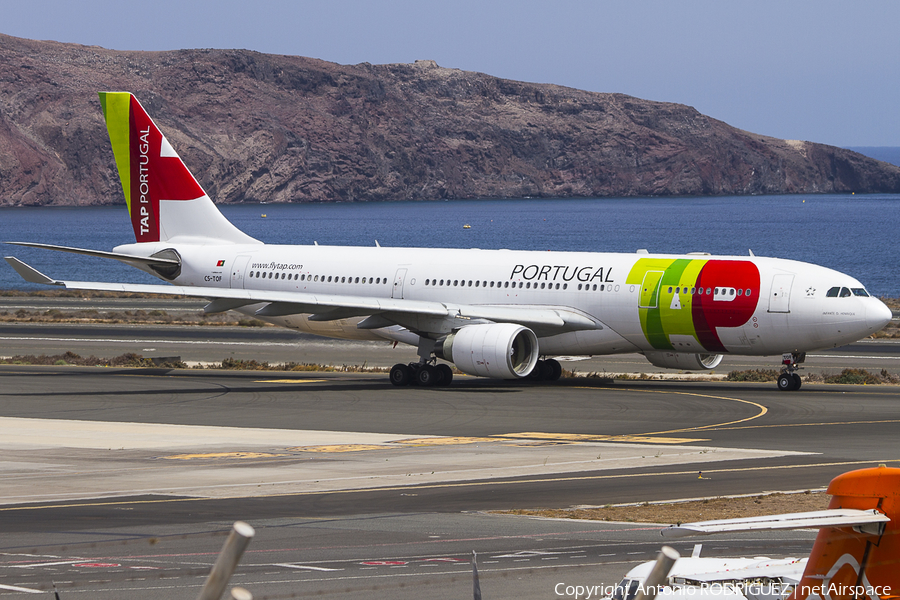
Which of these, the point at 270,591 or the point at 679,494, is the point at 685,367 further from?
the point at 270,591

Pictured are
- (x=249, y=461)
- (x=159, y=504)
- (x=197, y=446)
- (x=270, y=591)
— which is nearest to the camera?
(x=270, y=591)

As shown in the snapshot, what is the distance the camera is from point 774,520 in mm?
5805

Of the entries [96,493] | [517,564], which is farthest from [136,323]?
[517,564]

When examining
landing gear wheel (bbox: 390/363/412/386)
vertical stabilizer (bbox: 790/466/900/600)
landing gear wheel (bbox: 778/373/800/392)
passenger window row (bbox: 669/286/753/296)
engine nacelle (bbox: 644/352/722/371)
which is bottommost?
landing gear wheel (bbox: 390/363/412/386)

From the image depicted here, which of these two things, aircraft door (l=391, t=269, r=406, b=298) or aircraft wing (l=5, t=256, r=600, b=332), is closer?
aircraft wing (l=5, t=256, r=600, b=332)

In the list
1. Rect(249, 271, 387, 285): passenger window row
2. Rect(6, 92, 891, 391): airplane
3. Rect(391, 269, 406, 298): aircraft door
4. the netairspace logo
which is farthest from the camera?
Rect(249, 271, 387, 285): passenger window row

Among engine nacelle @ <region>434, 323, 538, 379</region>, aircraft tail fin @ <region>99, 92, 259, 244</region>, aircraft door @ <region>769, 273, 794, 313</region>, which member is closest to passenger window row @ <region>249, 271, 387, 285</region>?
aircraft tail fin @ <region>99, 92, 259, 244</region>

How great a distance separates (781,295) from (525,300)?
A: 26.8 feet

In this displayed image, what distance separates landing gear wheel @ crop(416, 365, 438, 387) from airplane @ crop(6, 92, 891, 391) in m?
0.05

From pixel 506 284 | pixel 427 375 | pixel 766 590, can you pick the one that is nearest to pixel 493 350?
pixel 427 375

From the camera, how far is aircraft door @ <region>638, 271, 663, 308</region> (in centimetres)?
3638

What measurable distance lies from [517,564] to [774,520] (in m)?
8.05

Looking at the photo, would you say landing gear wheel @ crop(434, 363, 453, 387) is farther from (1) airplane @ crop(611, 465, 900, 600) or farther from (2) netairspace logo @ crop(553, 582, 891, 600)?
(1) airplane @ crop(611, 465, 900, 600)

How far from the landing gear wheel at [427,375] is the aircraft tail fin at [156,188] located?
11011mm
